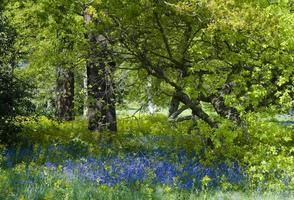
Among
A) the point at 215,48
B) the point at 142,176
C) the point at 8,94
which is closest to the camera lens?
the point at 142,176

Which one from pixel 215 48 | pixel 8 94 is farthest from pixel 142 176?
pixel 8 94

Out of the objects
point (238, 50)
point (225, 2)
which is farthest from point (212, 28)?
point (238, 50)

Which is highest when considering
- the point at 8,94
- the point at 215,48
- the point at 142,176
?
the point at 215,48

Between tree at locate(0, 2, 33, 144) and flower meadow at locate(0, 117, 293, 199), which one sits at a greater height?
tree at locate(0, 2, 33, 144)

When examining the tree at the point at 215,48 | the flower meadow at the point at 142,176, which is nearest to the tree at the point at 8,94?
the flower meadow at the point at 142,176

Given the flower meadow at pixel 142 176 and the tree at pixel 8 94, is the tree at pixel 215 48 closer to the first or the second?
the flower meadow at pixel 142 176

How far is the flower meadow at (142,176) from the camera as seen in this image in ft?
22.0

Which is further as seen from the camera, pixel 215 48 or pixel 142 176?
pixel 215 48

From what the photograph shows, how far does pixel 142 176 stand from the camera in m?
8.00

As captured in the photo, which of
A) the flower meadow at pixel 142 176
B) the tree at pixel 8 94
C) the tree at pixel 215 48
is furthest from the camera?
the tree at pixel 8 94

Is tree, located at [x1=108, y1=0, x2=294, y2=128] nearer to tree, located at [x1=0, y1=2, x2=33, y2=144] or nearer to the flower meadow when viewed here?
the flower meadow

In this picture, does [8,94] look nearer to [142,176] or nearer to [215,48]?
[142,176]

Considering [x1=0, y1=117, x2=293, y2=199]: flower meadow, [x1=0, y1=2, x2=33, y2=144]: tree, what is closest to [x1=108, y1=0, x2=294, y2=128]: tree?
[x1=0, y1=117, x2=293, y2=199]: flower meadow

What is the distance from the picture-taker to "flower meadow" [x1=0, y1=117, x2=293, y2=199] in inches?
265
